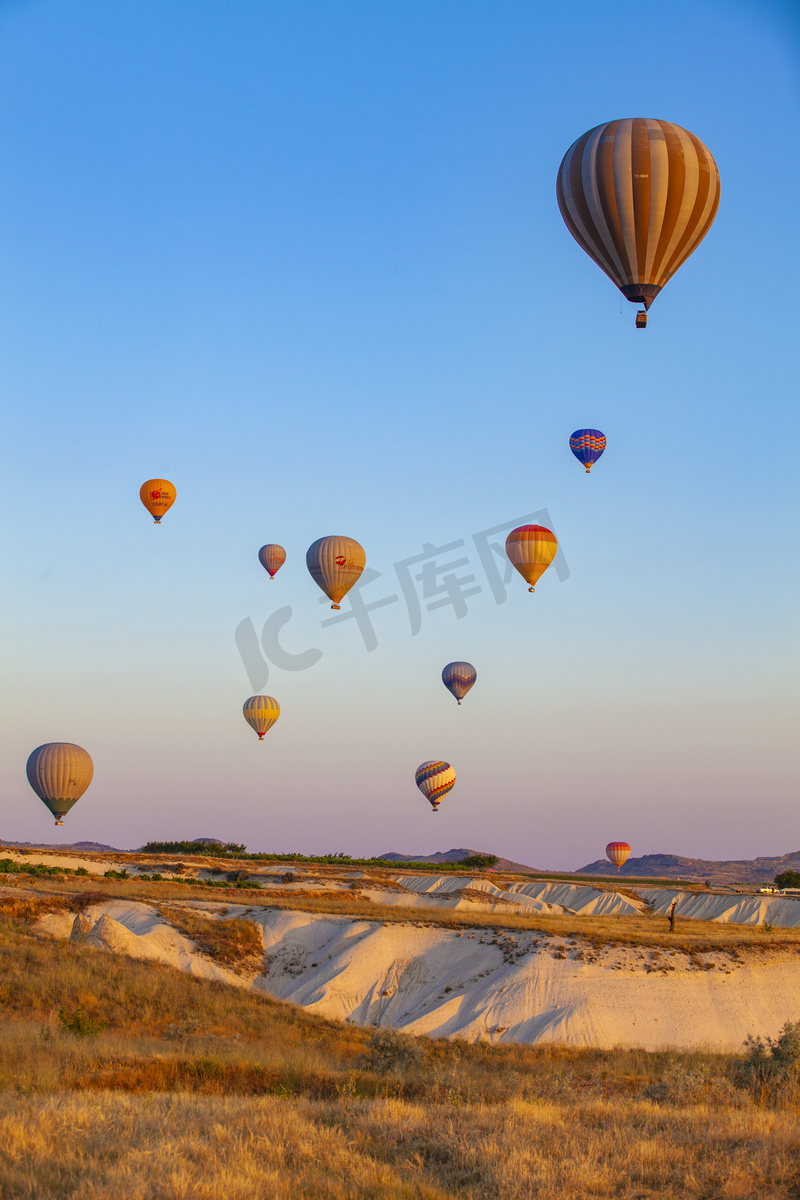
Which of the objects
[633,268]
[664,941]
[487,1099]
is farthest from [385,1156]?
[664,941]

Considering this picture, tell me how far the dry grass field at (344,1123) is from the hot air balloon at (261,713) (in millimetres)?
48451

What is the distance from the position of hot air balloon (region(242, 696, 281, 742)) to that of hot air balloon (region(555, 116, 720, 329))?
4650 cm

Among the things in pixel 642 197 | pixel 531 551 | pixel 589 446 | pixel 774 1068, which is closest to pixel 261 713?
pixel 531 551

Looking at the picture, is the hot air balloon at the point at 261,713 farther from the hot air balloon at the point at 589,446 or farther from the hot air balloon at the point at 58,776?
the hot air balloon at the point at 589,446

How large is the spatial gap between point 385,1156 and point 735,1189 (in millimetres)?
3734

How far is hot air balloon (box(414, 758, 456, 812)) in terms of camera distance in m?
68.9

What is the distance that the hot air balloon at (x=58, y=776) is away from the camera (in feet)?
181

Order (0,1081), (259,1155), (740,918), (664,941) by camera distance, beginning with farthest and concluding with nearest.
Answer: (740,918), (664,941), (0,1081), (259,1155)

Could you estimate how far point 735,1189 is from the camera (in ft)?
30.1

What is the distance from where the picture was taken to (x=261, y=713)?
70562mm

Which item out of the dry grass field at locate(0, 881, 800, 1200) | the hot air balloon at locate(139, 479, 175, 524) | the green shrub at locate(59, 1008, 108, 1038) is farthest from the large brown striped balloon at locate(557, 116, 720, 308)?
the hot air balloon at locate(139, 479, 175, 524)

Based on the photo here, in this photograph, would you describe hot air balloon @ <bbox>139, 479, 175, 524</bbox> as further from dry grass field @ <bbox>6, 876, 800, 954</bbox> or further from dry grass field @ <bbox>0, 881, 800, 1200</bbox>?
dry grass field @ <bbox>0, 881, 800, 1200</bbox>

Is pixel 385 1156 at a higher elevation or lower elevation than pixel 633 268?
lower

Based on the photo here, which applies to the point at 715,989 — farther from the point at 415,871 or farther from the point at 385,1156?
the point at 415,871
